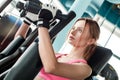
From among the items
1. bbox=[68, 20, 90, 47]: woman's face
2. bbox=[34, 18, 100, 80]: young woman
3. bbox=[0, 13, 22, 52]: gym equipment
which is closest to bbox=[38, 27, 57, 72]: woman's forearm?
bbox=[34, 18, 100, 80]: young woman

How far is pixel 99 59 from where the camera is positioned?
152 cm

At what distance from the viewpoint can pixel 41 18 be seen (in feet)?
3.84

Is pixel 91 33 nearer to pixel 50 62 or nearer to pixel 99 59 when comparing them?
pixel 99 59

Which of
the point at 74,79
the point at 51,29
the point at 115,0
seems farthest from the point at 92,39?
the point at 115,0

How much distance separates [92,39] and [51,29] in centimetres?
38

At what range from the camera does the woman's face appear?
1.42 metres

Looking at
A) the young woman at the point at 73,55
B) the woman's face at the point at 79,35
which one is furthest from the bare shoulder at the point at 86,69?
the woman's face at the point at 79,35

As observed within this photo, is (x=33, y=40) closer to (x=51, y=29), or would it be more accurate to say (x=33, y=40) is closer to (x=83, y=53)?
(x=51, y=29)

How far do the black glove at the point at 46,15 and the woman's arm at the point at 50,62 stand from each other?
1.0 inches

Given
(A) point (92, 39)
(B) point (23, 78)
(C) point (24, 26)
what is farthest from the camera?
(C) point (24, 26)

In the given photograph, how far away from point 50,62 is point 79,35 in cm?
29

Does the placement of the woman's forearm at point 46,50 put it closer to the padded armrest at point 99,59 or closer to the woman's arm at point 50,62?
the woman's arm at point 50,62

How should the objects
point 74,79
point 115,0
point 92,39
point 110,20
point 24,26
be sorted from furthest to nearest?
point 110,20, point 115,0, point 24,26, point 92,39, point 74,79

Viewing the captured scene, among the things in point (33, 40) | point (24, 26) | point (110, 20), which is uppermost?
point (33, 40)
